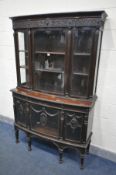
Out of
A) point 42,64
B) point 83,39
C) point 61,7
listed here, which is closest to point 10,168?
point 42,64

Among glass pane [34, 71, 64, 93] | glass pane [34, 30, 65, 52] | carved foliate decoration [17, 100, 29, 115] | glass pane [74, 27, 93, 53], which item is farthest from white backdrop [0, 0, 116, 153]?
carved foliate decoration [17, 100, 29, 115]

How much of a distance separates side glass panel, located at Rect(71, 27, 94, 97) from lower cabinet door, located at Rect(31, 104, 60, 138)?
41 centimetres

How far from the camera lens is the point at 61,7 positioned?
6.91ft

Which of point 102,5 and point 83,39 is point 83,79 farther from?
point 102,5

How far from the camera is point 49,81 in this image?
2.29 meters

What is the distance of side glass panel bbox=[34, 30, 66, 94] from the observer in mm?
2084

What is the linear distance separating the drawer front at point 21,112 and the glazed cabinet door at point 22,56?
279 millimetres

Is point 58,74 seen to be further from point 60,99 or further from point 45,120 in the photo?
point 45,120

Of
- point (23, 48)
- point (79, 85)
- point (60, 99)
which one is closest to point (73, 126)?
point (60, 99)

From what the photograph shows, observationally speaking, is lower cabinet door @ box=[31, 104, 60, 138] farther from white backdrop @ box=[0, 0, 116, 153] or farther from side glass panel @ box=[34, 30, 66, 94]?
white backdrop @ box=[0, 0, 116, 153]

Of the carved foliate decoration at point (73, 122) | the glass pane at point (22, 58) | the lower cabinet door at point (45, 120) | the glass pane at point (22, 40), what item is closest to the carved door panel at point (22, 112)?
the lower cabinet door at point (45, 120)

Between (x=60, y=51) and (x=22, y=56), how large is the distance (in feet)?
2.14

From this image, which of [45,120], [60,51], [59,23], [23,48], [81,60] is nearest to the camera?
[59,23]

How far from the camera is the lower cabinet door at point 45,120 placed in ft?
6.82
